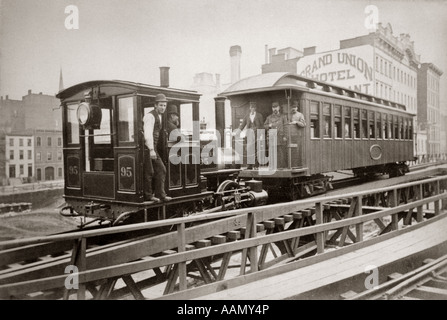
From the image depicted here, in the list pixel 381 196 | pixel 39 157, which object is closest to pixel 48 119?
pixel 39 157

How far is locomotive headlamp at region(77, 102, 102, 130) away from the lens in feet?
16.3

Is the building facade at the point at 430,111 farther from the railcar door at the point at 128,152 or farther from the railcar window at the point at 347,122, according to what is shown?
the railcar door at the point at 128,152

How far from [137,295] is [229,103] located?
18.6 feet

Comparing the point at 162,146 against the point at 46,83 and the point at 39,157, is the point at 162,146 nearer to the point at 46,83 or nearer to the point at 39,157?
the point at 46,83

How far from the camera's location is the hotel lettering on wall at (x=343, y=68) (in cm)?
980

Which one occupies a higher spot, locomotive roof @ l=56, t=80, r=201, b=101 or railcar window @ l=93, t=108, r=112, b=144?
locomotive roof @ l=56, t=80, r=201, b=101

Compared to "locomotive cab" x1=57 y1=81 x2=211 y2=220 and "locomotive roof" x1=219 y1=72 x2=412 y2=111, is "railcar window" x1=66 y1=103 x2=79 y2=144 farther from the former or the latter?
"locomotive roof" x1=219 y1=72 x2=412 y2=111

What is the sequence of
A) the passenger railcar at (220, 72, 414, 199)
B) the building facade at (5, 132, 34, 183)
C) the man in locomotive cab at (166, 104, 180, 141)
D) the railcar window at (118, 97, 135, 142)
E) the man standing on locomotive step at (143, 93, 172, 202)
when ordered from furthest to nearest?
the passenger railcar at (220, 72, 414, 199)
the man in locomotive cab at (166, 104, 180, 141)
the railcar window at (118, 97, 135, 142)
the man standing on locomotive step at (143, 93, 172, 202)
the building facade at (5, 132, 34, 183)

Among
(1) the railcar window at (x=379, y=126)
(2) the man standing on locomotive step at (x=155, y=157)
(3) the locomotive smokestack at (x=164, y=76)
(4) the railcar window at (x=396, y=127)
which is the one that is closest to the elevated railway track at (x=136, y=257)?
(2) the man standing on locomotive step at (x=155, y=157)

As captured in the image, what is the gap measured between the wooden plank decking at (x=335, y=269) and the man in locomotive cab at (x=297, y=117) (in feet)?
8.84

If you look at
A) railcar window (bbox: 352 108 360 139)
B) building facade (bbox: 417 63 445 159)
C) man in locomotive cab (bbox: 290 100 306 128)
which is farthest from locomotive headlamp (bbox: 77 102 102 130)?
building facade (bbox: 417 63 445 159)

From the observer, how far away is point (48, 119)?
597 centimetres

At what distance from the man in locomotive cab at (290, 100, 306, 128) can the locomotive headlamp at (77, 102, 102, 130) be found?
3.83 metres

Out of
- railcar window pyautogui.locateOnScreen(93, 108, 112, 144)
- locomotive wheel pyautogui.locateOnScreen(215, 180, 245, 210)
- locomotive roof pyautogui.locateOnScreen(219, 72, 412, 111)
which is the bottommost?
locomotive wheel pyautogui.locateOnScreen(215, 180, 245, 210)
